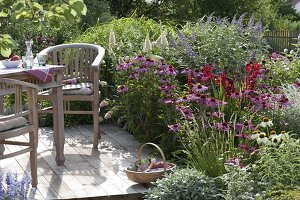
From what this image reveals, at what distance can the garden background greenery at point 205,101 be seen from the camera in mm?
4047

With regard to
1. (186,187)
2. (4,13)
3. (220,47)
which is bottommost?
(186,187)

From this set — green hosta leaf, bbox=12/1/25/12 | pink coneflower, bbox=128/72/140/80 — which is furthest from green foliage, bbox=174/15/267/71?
green hosta leaf, bbox=12/1/25/12

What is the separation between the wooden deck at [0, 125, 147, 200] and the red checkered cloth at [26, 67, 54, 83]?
0.75 meters

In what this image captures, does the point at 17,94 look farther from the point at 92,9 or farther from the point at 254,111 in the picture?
the point at 92,9

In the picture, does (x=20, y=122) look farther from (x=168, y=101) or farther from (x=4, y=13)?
(x=4, y=13)

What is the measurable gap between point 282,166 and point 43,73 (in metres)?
2.00

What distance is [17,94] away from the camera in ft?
14.2

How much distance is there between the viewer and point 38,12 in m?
2.10

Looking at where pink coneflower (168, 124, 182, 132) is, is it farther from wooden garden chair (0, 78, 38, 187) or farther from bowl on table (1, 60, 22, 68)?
bowl on table (1, 60, 22, 68)

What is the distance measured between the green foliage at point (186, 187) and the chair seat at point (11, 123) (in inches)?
39.3

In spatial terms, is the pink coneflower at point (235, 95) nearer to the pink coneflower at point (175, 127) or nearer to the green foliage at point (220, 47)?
the pink coneflower at point (175, 127)

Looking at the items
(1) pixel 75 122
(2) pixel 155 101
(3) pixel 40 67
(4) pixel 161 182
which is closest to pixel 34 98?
(3) pixel 40 67

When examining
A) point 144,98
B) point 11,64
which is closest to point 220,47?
point 144,98

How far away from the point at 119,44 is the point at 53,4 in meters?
4.97
